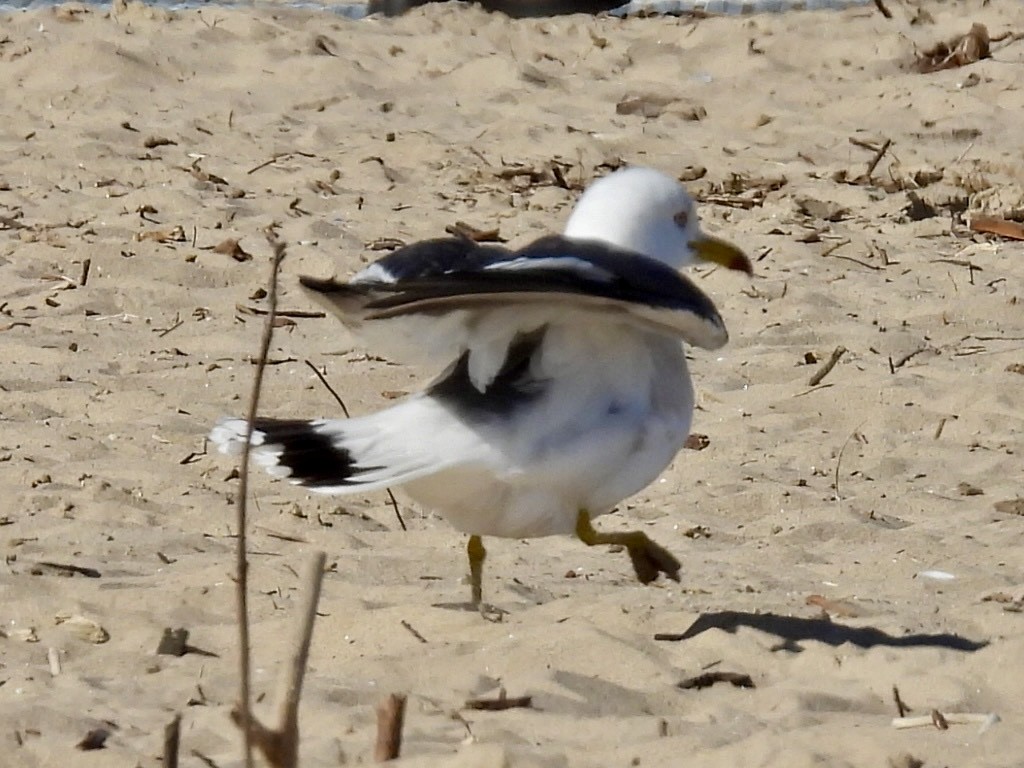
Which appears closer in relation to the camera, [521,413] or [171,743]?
[171,743]

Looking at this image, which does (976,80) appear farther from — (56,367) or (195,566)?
(195,566)

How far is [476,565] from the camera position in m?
4.16

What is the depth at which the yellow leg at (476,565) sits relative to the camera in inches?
161

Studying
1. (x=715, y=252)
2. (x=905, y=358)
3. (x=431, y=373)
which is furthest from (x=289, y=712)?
(x=905, y=358)

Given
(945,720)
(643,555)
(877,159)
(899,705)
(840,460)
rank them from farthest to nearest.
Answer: (877,159) → (840,460) → (643,555) → (899,705) → (945,720)

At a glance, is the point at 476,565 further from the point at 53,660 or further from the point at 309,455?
the point at 53,660

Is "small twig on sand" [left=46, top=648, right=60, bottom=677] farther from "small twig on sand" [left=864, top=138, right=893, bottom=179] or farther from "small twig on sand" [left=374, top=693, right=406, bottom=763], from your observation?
"small twig on sand" [left=864, top=138, right=893, bottom=179]

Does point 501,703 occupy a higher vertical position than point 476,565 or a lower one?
higher

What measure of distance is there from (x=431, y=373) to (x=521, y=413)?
2.08 m

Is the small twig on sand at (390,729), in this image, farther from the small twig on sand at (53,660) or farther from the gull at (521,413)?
the gull at (521,413)

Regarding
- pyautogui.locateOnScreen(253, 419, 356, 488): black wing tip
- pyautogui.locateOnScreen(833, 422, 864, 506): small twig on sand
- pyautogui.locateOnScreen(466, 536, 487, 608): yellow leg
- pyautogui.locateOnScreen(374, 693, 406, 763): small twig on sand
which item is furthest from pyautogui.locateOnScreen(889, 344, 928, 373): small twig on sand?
pyautogui.locateOnScreen(374, 693, 406, 763): small twig on sand

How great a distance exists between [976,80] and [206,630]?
672 centimetres

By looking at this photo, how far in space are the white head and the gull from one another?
391mm

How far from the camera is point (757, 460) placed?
525 centimetres
